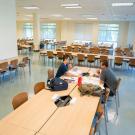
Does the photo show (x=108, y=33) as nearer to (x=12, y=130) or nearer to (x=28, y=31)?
(x=28, y=31)

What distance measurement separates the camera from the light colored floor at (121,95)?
3.16m

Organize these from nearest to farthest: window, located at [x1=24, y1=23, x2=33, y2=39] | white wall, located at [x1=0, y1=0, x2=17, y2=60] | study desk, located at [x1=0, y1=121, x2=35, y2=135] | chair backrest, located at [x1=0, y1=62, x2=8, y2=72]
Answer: study desk, located at [x1=0, y1=121, x2=35, y2=135] → chair backrest, located at [x1=0, y1=62, x2=8, y2=72] → white wall, located at [x1=0, y1=0, x2=17, y2=60] → window, located at [x1=24, y1=23, x2=33, y2=39]

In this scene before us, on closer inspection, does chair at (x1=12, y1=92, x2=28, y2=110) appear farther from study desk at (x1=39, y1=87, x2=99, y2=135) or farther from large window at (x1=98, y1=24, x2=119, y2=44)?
large window at (x1=98, y1=24, x2=119, y2=44)

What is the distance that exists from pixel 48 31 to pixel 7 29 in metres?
13.3

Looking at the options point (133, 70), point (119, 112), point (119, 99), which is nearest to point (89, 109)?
point (119, 112)

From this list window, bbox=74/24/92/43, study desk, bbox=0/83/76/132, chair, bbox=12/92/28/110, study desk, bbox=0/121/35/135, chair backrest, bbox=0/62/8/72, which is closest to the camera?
study desk, bbox=0/121/35/135

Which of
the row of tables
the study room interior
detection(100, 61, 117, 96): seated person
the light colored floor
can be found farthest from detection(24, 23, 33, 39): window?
the row of tables

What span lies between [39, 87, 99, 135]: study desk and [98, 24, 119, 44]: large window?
49.6 feet

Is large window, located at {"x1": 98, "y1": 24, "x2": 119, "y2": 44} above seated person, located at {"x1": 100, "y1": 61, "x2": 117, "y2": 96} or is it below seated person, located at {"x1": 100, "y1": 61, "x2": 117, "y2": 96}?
above

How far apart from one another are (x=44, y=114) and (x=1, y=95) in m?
2.76

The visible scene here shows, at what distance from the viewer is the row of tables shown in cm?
184

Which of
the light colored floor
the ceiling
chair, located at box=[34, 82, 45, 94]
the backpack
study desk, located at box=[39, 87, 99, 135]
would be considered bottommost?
the light colored floor

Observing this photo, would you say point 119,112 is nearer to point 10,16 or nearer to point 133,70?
point 133,70

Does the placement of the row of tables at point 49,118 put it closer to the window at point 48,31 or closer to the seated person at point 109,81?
the seated person at point 109,81
